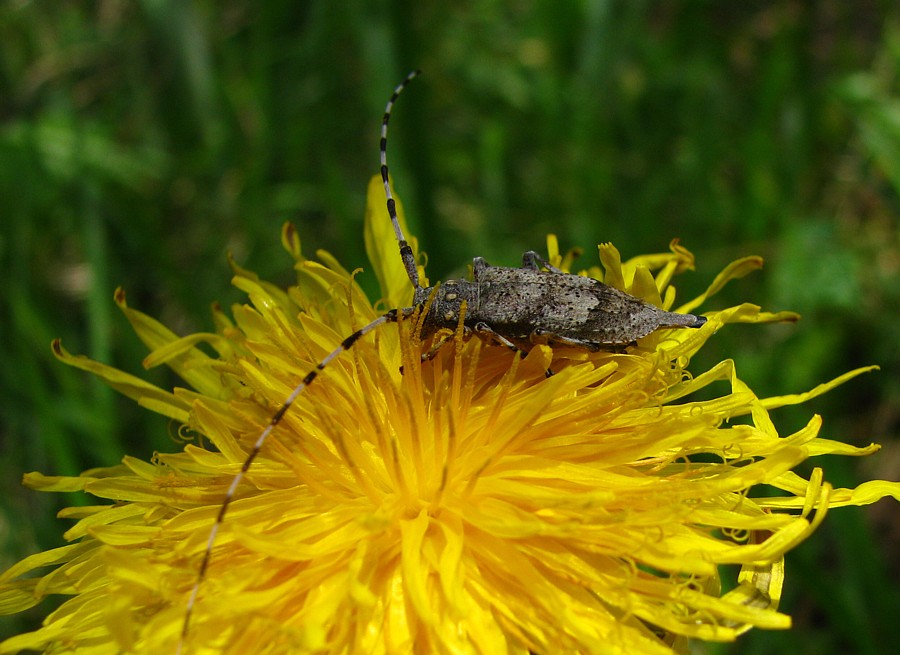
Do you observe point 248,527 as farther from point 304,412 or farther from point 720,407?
point 720,407

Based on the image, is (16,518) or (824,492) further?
(16,518)

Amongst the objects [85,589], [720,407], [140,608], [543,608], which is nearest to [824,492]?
[720,407]

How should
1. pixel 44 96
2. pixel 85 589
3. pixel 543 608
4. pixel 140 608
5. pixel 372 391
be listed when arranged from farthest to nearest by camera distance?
pixel 44 96 < pixel 372 391 < pixel 85 589 < pixel 140 608 < pixel 543 608

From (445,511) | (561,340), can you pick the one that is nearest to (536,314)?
(561,340)

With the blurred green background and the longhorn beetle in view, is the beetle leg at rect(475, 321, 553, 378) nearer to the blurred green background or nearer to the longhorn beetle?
the longhorn beetle

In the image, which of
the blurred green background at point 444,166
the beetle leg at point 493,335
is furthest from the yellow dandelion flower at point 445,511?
the blurred green background at point 444,166

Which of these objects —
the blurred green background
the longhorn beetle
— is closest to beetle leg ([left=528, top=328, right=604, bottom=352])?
the longhorn beetle
